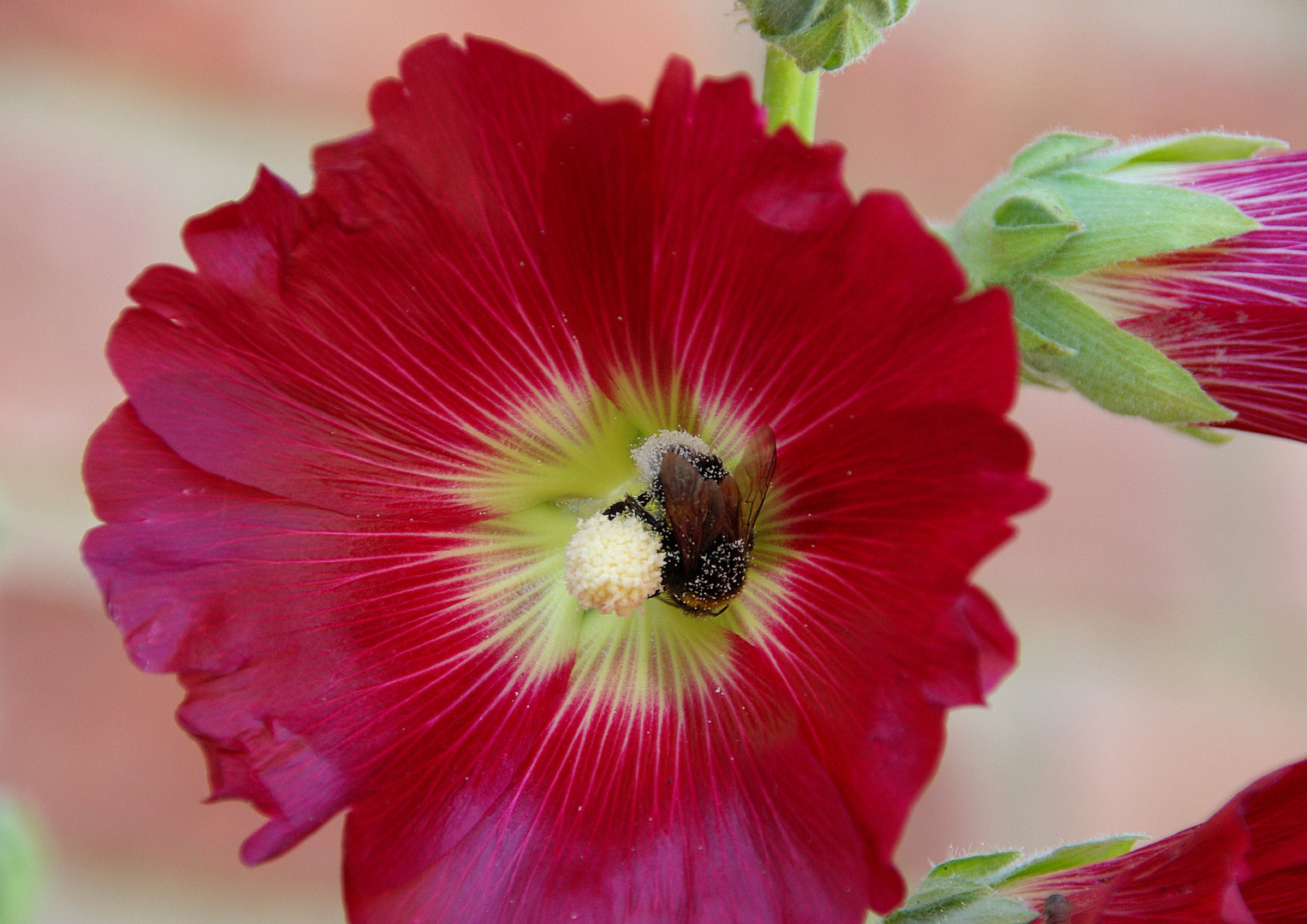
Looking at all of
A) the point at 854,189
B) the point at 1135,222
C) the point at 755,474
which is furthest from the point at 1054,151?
the point at 854,189

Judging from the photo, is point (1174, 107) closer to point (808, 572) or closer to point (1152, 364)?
point (1152, 364)

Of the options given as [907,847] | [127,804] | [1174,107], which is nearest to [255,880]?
[127,804]

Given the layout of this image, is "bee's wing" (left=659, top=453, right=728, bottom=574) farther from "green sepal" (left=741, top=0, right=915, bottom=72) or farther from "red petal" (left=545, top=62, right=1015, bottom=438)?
"green sepal" (left=741, top=0, right=915, bottom=72)

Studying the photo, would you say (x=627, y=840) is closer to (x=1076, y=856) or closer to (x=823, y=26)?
(x=1076, y=856)

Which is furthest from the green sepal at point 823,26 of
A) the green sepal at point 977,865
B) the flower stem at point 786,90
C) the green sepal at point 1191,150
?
the green sepal at point 977,865

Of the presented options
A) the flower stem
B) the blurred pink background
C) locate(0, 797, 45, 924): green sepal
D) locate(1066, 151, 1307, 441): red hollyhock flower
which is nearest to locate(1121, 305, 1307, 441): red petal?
locate(1066, 151, 1307, 441): red hollyhock flower
